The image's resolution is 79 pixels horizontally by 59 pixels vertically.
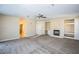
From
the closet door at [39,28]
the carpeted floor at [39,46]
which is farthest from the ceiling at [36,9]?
the carpeted floor at [39,46]

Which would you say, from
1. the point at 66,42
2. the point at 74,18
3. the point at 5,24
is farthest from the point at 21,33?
the point at 74,18

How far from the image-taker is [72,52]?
1.71 metres

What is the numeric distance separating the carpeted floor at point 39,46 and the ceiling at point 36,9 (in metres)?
0.61

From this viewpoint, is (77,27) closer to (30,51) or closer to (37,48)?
(37,48)

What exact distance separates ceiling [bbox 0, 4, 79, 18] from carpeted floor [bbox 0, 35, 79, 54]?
0.61 m

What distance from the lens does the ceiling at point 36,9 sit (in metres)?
1.66

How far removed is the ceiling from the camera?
65.4 inches

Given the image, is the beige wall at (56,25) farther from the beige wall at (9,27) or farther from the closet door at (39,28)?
the beige wall at (9,27)

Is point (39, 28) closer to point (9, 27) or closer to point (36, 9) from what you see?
point (36, 9)

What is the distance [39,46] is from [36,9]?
0.87 meters

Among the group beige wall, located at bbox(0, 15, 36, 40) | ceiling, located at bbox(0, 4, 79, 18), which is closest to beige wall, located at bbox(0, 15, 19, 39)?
beige wall, located at bbox(0, 15, 36, 40)
